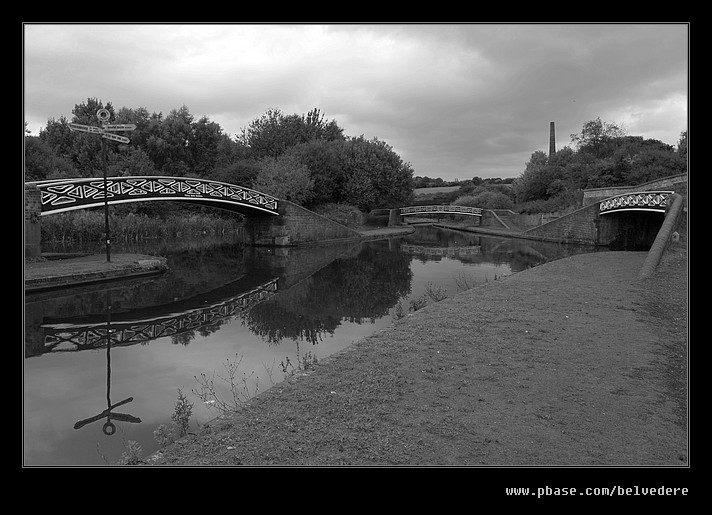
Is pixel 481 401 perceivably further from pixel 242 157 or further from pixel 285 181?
pixel 242 157

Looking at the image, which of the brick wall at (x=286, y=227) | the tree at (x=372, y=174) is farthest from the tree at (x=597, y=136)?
the brick wall at (x=286, y=227)

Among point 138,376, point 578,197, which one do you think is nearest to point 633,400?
point 138,376

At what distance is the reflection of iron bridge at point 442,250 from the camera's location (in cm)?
2489

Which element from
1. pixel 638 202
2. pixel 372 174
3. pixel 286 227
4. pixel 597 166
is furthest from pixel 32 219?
pixel 597 166

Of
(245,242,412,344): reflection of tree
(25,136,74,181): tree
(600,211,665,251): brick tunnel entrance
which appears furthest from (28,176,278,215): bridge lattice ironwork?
(600,211,665,251): brick tunnel entrance

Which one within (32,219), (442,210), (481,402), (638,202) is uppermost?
(442,210)

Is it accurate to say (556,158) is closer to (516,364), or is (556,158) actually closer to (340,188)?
(340,188)

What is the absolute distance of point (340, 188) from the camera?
137ft

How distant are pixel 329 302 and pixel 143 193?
468 inches

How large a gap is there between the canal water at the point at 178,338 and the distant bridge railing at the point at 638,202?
9587 mm

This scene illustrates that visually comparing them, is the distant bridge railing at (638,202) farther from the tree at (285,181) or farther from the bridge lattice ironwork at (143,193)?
the tree at (285,181)

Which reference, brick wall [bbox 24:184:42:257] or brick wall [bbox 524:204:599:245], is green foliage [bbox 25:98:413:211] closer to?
brick wall [bbox 524:204:599:245]

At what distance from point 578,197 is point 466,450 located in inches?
1436

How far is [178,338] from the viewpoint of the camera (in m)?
8.67
